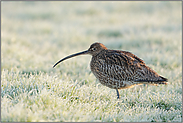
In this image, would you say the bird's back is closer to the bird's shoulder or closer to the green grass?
the bird's shoulder

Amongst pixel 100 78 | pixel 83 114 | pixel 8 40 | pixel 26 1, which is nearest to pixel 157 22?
pixel 8 40

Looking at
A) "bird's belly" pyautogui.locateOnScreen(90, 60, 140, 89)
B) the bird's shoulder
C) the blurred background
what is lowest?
"bird's belly" pyautogui.locateOnScreen(90, 60, 140, 89)

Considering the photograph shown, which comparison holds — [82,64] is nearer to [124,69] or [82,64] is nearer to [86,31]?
[124,69]

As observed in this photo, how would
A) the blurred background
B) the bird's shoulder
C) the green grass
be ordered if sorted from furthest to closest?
the blurred background, the bird's shoulder, the green grass

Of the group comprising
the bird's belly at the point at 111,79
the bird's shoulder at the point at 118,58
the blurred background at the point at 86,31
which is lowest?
the bird's belly at the point at 111,79

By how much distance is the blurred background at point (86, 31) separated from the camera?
25.2 ft

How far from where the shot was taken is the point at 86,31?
12.5m

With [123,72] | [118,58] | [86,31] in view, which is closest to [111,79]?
[123,72]

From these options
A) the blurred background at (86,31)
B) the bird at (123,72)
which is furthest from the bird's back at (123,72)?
the blurred background at (86,31)

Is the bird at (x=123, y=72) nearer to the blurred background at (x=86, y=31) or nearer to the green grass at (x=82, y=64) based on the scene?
the green grass at (x=82, y=64)

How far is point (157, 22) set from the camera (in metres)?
13.0

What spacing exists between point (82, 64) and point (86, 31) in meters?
5.63

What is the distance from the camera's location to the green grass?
383 centimetres

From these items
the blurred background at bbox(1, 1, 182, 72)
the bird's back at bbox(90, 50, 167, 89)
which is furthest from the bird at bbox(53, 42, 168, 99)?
the blurred background at bbox(1, 1, 182, 72)
